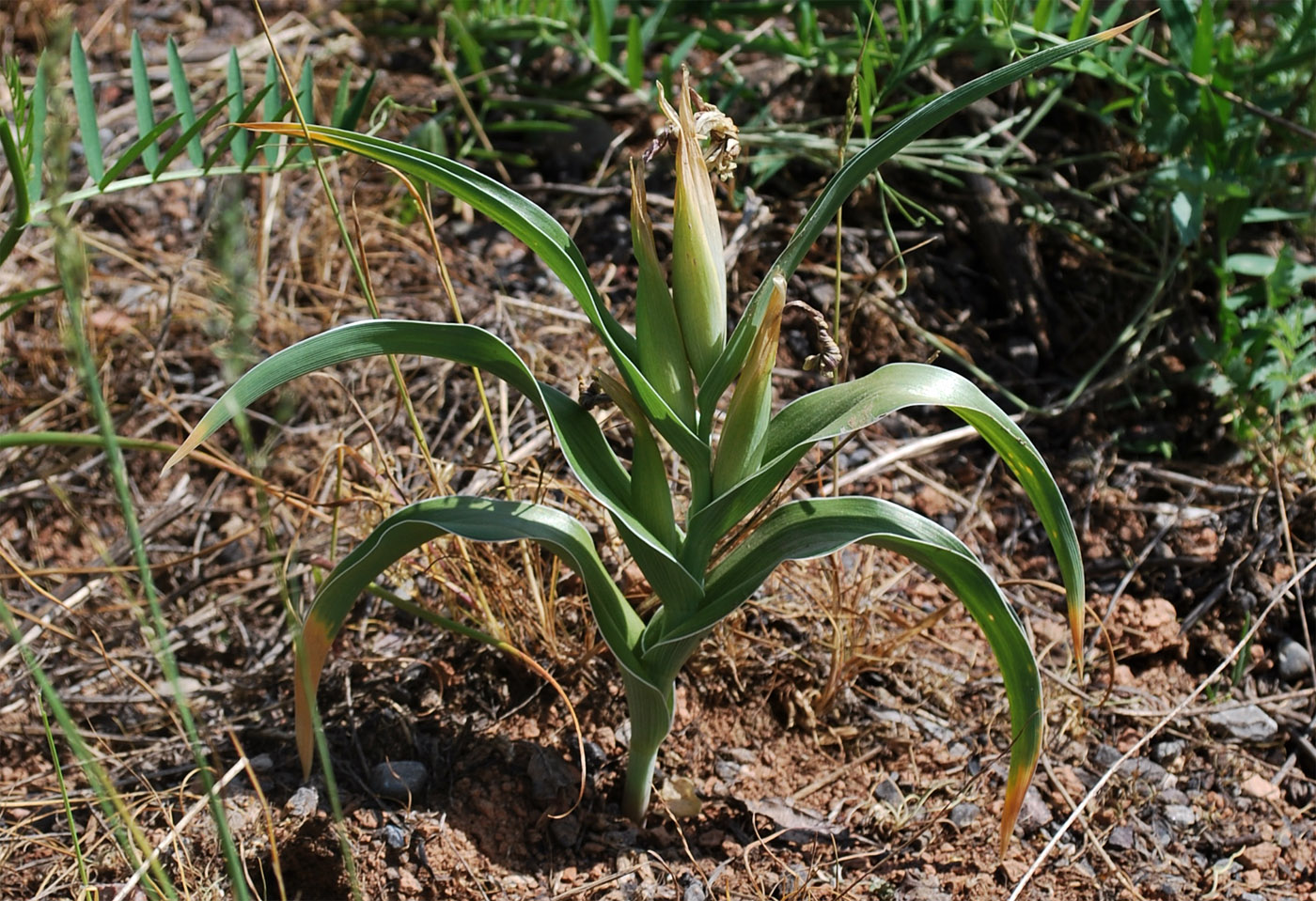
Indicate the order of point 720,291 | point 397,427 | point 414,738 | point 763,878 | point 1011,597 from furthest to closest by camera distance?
point 397,427 < point 1011,597 < point 414,738 < point 763,878 < point 720,291

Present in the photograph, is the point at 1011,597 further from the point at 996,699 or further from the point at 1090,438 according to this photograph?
the point at 1090,438

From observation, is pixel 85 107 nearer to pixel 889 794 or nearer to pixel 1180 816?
pixel 889 794

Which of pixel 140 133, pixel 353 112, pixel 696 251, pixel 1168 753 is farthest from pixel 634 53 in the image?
pixel 1168 753

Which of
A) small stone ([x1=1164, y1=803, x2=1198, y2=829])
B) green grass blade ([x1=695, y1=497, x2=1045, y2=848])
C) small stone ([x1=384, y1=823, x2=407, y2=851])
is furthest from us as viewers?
small stone ([x1=1164, y1=803, x2=1198, y2=829])

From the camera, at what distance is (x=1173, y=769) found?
1480 mm

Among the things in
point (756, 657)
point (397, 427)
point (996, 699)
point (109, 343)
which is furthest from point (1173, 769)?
point (109, 343)

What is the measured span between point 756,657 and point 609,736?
0.23 metres

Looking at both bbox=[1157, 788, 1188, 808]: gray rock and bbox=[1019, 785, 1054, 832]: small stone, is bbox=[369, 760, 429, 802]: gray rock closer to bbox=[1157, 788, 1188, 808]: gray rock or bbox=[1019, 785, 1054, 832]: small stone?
bbox=[1019, 785, 1054, 832]: small stone

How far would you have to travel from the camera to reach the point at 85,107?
5.12 feet

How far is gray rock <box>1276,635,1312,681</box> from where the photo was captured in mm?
1607

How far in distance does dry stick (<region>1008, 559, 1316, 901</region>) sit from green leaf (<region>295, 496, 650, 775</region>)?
1.71ft

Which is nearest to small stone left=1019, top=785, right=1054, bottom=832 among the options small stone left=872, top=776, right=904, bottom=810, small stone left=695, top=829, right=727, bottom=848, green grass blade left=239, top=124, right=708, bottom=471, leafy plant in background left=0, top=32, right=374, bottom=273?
small stone left=872, top=776, right=904, bottom=810

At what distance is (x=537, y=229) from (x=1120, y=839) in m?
1.04

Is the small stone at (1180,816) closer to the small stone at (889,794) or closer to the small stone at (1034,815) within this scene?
the small stone at (1034,815)
